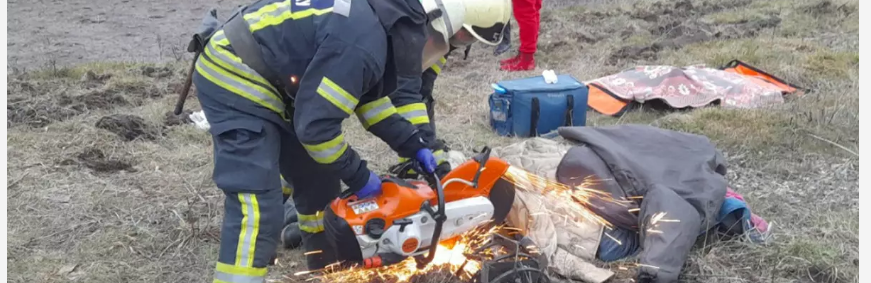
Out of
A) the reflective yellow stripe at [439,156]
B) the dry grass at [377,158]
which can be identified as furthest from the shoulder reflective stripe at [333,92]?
the dry grass at [377,158]

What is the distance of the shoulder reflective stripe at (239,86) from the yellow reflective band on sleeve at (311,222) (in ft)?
2.66

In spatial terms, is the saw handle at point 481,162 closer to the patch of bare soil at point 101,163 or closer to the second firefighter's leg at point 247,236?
the second firefighter's leg at point 247,236

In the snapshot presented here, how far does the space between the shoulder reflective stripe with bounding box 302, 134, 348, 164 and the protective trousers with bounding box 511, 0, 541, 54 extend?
4.76 m

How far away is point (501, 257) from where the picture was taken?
3.21 metres

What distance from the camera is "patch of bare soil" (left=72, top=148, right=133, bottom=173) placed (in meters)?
4.89

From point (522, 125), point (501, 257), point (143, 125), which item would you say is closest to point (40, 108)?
point (143, 125)

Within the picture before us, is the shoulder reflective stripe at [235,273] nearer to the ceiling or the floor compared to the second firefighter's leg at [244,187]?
nearer to the floor

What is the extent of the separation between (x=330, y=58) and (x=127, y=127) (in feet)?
11.2

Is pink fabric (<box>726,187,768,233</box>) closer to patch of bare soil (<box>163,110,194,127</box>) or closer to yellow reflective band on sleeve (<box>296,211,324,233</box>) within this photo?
yellow reflective band on sleeve (<box>296,211,324,233</box>)

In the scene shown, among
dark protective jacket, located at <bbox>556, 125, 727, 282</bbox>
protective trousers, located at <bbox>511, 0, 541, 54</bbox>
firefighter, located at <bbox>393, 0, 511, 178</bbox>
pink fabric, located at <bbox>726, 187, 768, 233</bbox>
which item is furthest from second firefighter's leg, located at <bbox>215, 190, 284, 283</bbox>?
protective trousers, located at <bbox>511, 0, 541, 54</bbox>

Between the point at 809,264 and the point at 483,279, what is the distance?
5.02ft

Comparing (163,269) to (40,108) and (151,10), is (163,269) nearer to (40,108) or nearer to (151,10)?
(40,108)

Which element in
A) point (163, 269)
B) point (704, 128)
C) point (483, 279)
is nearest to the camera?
point (483, 279)

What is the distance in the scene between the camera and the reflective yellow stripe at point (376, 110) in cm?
315
